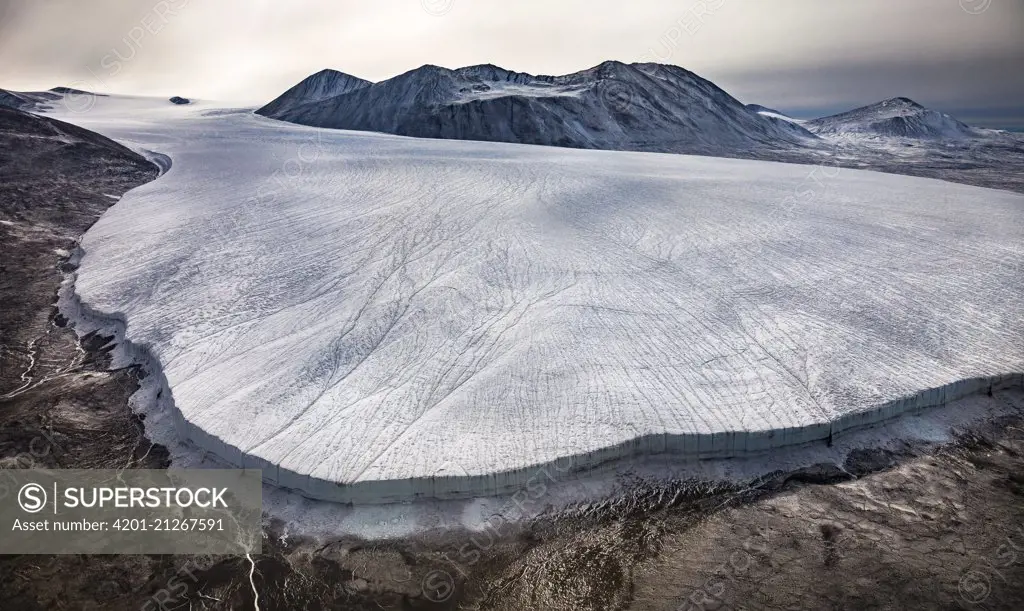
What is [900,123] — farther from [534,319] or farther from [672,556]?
[672,556]

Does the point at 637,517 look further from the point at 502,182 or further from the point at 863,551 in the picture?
the point at 502,182

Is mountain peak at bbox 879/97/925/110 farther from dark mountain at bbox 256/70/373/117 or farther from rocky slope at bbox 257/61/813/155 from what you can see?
dark mountain at bbox 256/70/373/117

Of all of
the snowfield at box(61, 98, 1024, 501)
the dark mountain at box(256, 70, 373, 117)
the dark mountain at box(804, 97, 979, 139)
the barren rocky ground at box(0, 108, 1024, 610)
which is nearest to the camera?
the barren rocky ground at box(0, 108, 1024, 610)

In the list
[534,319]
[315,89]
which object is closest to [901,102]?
[315,89]

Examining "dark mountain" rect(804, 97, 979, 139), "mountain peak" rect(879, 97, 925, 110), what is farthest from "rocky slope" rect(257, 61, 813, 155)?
"mountain peak" rect(879, 97, 925, 110)

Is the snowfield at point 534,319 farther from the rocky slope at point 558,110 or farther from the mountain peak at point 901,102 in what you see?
the mountain peak at point 901,102

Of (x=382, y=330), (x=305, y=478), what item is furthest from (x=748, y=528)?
(x=382, y=330)

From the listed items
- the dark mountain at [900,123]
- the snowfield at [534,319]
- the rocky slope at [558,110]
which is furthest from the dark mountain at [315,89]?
the dark mountain at [900,123]

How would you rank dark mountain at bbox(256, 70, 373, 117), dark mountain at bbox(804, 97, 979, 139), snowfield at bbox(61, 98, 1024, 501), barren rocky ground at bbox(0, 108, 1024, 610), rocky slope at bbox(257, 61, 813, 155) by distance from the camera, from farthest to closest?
dark mountain at bbox(804, 97, 979, 139) → dark mountain at bbox(256, 70, 373, 117) → rocky slope at bbox(257, 61, 813, 155) → snowfield at bbox(61, 98, 1024, 501) → barren rocky ground at bbox(0, 108, 1024, 610)
